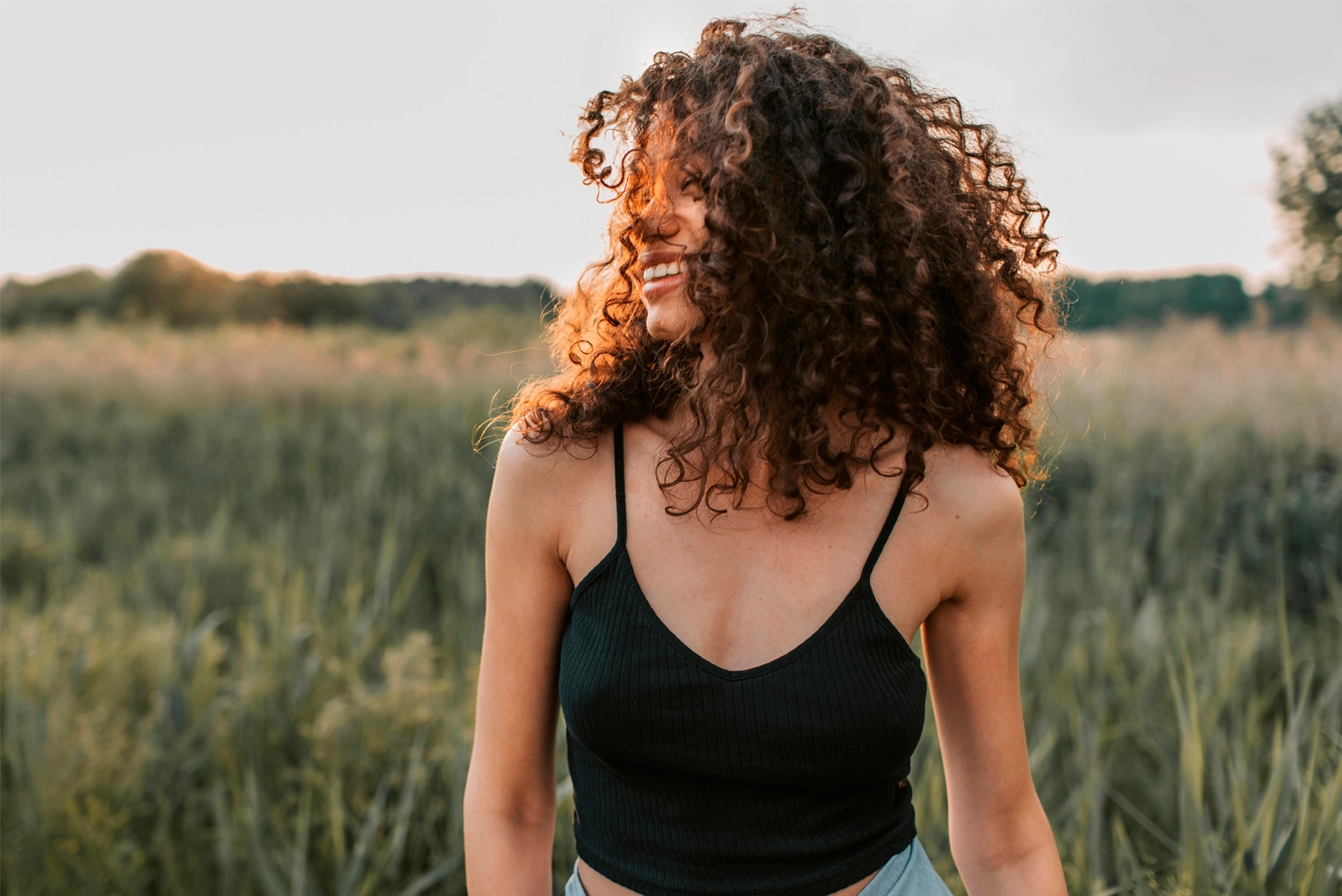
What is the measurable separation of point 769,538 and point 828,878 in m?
0.41

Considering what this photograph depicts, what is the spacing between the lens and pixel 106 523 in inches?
202

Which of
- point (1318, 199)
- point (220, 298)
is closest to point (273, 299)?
point (220, 298)

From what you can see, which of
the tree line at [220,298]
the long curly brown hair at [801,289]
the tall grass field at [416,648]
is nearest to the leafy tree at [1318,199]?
the tall grass field at [416,648]

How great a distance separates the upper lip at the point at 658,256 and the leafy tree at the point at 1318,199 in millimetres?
8817

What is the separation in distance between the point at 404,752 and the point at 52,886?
2.68 feet

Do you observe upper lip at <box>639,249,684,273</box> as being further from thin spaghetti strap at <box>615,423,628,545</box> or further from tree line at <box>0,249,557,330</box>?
tree line at <box>0,249,557,330</box>

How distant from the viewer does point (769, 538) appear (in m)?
1.16

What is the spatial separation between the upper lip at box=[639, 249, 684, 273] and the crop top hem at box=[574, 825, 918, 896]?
0.77 m

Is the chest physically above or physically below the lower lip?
below

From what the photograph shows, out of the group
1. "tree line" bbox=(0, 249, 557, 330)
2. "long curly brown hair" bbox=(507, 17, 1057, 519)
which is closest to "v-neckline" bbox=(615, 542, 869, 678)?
"long curly brown hair" bbox=(507, 17, 1057, 519)

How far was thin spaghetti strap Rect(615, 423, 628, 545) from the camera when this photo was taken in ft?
3.74

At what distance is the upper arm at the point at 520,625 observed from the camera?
3.81 ft

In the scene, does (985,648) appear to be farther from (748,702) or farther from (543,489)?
(543,489)

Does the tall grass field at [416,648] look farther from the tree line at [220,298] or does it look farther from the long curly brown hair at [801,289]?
the tree line at [220,298]
